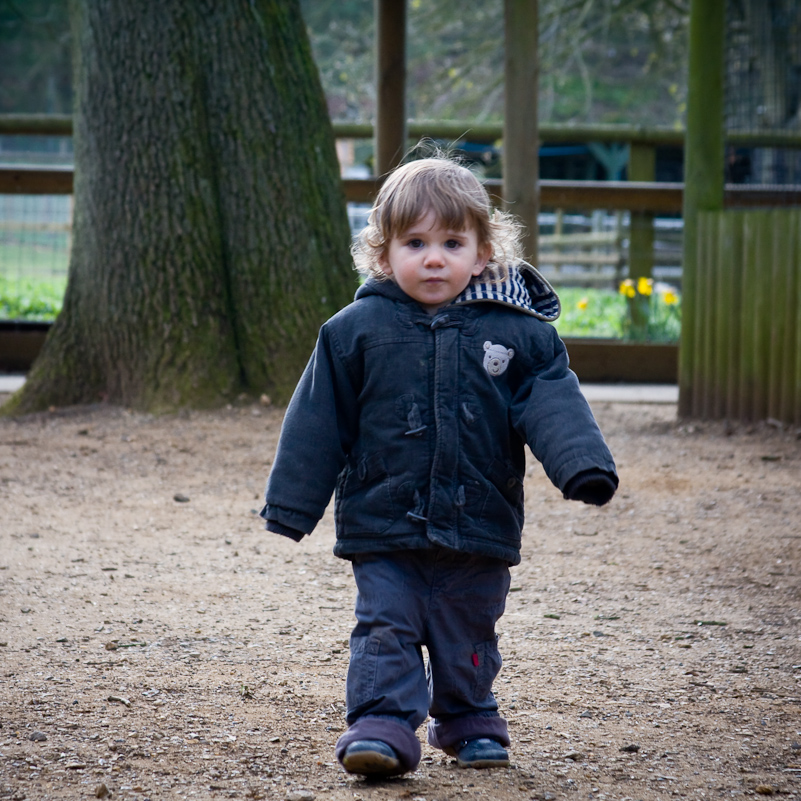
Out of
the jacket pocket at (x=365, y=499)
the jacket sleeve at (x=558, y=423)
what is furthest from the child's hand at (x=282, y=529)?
the jacket sleeve at (x=558, y=423)

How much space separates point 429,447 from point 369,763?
0.63 meters

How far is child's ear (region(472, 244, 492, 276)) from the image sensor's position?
93.0 inches

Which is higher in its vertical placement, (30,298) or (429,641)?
(30,298)

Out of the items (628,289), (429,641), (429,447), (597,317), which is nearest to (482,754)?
(429,641)

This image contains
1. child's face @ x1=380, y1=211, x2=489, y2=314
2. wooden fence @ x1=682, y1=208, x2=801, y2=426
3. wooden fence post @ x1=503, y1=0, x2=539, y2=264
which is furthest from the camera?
wooden fence post @ x1=503, y1=0, x2=539, y2=264

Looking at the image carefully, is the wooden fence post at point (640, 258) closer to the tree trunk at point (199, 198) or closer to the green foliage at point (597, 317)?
the green foliage at point (597, 317)

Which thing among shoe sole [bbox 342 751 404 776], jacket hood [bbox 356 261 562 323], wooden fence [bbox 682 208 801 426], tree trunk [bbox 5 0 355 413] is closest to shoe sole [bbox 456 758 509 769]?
shoe sole [bbox 342 751 404 776]

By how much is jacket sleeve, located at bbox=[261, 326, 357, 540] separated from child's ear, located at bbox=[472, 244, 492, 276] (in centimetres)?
35

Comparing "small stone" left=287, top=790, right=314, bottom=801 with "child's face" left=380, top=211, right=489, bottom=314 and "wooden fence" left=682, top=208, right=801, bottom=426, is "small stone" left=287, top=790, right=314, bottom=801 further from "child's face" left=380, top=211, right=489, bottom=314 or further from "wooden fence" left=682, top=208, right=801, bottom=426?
"wooden fence" left=682, top=208, right=801, bottom=426

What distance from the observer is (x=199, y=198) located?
18.5 ft

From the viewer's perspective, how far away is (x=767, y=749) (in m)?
2.29

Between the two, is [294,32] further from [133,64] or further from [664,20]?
→ [664,20]

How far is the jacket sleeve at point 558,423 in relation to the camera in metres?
2.10

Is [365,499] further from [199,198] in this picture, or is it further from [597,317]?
[597,317]
